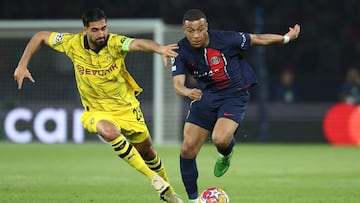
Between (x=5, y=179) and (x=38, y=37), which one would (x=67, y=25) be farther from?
(x=38, y=37)

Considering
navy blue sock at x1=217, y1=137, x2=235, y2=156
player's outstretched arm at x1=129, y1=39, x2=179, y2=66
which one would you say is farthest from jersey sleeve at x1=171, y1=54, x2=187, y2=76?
navy blue sock at x1=217, y1=137, x2=235, y2=156

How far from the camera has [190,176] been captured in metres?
9.57

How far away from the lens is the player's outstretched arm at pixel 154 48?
28.2 ft

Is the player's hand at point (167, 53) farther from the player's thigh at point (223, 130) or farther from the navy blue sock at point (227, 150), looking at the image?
the navy blue sock at point (227, 150)

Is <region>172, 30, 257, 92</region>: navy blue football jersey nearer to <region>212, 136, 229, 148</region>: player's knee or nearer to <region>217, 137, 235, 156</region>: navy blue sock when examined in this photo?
<region>212, 136, 229, 148</region>: player's knee

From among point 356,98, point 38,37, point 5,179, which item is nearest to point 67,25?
point 356,98

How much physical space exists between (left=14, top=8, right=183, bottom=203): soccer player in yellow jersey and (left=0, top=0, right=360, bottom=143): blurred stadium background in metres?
10.5

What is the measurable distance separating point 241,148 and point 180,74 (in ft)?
34.2

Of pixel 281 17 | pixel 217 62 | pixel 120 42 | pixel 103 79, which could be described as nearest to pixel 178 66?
pixel 217 62

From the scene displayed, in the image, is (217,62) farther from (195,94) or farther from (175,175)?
(175,175)

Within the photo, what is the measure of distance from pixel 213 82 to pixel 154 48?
1.14m

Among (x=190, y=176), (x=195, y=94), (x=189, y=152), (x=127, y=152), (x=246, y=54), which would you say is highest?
(x=195, y=94)

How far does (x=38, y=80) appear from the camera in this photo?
22.1m

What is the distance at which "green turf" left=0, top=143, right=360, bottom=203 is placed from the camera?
10.6m
